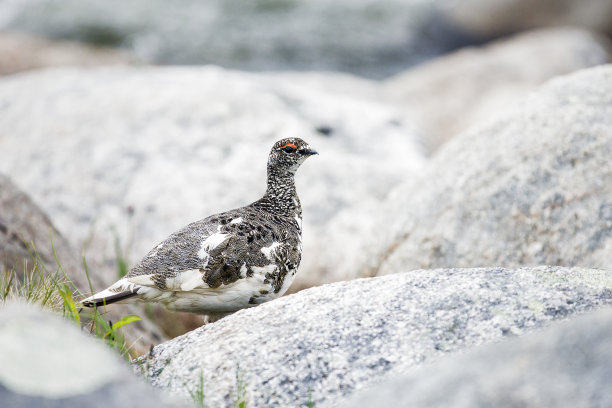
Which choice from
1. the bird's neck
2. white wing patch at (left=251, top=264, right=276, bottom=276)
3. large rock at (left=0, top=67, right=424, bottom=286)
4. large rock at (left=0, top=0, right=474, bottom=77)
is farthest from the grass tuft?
large rock at (left=0, top=0, right=474, bottom=77)

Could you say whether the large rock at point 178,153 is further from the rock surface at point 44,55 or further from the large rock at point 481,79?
the rock surface at point 44,55

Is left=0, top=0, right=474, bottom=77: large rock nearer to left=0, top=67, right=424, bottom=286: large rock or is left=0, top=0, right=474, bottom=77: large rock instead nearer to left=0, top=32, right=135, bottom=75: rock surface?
left=0, top=32, right=135, bottom=75: rock surface

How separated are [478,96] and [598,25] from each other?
601cm

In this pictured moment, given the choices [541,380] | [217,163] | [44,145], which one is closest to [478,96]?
[217,163]

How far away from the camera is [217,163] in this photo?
6.81 metres

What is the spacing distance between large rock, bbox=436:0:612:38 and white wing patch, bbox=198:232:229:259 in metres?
13.7

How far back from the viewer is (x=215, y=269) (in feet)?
12.3

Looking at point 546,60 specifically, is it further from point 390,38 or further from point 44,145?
point 44,145

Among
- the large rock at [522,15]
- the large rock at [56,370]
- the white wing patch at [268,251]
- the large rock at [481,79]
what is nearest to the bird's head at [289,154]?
the white wing patch at [268,251]

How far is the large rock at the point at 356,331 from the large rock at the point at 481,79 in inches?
265

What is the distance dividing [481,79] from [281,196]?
25.0 ft

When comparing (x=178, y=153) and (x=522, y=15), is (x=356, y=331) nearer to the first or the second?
(x=178, y=153)

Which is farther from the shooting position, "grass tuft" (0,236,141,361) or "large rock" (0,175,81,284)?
"large rock" (0,175,81,284)

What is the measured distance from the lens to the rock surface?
1277 centimetres
